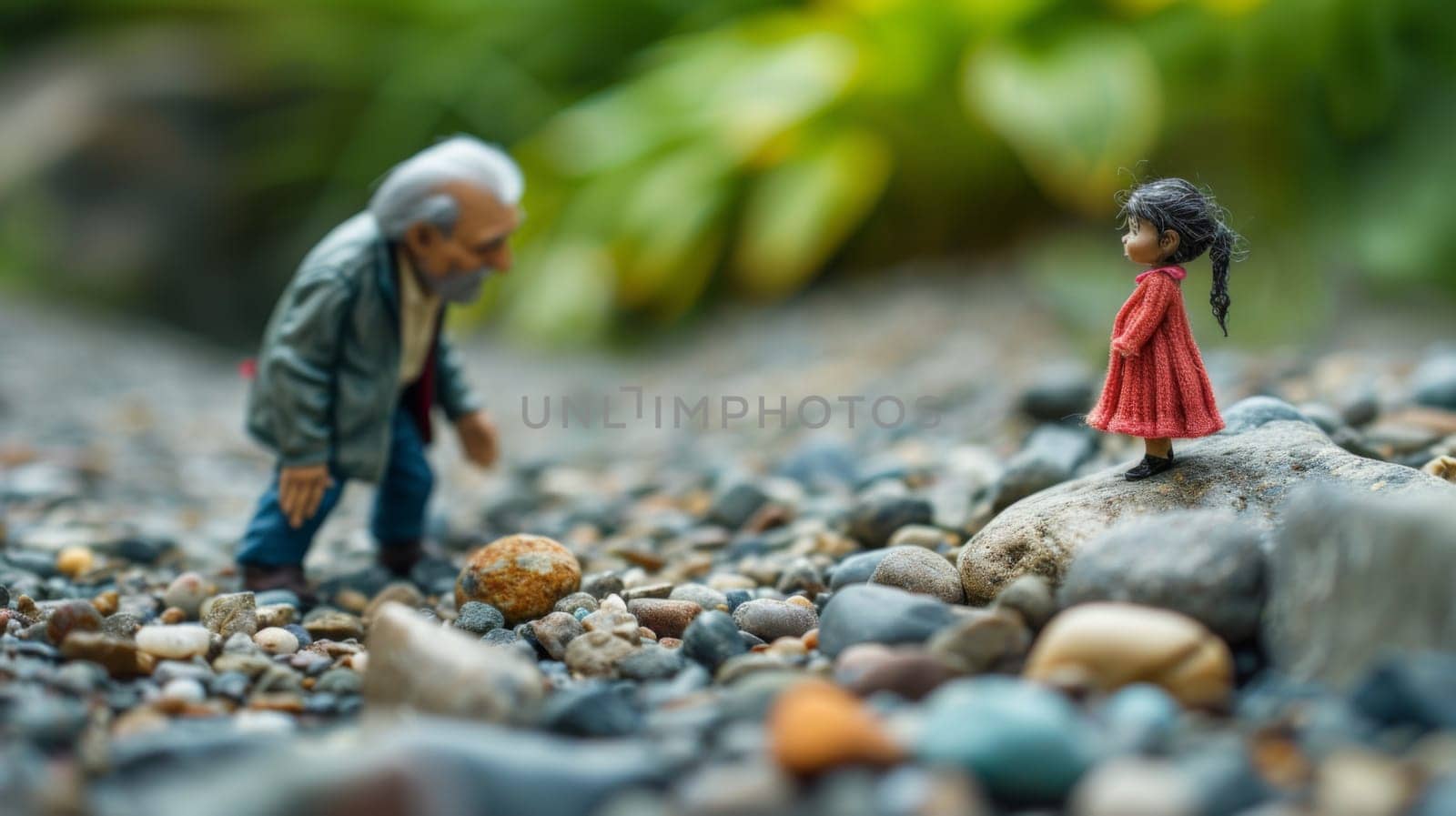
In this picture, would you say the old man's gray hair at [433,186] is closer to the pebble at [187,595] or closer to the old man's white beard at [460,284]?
the old man's white beard at [460,284]

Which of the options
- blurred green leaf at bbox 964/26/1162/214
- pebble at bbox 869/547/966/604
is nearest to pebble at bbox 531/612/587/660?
pebble at bbox 869/547/966/604

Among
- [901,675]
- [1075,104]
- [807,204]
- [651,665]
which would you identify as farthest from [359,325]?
[1075,104]

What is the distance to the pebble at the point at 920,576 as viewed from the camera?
1.68 metres

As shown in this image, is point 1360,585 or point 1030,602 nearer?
point 1360,585

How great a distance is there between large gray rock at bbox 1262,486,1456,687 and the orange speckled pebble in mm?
529

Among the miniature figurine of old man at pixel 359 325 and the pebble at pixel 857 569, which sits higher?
the miniature figurine of old man at pixel 359 325

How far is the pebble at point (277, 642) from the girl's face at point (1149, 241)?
4.44 feet

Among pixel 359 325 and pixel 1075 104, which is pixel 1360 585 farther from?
pixel 1075 104

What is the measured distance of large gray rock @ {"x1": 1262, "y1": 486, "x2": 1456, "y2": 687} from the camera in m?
1.18

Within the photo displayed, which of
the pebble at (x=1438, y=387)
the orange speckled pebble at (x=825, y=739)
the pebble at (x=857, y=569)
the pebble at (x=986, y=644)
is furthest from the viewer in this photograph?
the pebble at (x=1438, y=387)

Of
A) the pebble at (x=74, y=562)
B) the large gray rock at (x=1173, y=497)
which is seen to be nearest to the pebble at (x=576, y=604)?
the large gray rock at (x=1173, y=497)

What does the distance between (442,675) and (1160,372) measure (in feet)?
3.59

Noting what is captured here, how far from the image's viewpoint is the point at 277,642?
1662mm

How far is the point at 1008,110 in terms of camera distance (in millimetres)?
4121
